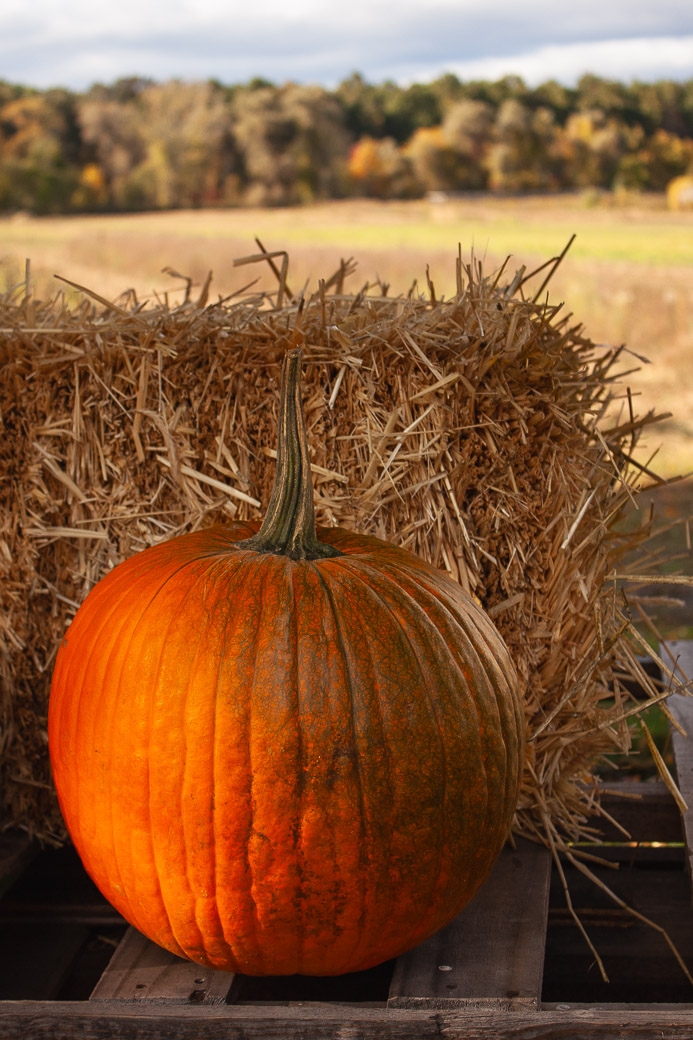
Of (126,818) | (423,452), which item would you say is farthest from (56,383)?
(126,818)

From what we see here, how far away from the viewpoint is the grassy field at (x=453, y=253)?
1448cm

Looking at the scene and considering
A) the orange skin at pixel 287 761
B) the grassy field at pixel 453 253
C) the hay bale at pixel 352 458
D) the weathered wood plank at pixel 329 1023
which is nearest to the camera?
the weathered wood plank at pixel 329 1023

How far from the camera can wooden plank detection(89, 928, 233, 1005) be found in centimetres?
180

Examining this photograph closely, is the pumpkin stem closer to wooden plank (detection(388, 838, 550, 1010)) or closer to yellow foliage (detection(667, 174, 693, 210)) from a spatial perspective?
wooden plank (detection(388, 838, 550, 1010))

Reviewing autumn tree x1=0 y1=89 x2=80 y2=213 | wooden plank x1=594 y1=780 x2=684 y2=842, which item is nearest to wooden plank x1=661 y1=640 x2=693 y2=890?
wooden plank x1=594 y1=780 x2=684 y2=842

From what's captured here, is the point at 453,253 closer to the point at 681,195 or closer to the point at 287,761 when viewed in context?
the point at 287,761

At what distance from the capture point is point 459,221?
39.2 meters

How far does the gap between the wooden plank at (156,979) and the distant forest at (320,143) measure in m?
51.9

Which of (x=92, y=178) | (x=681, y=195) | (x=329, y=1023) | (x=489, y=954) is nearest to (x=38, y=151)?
(x=92, y=178)

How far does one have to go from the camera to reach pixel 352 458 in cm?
241

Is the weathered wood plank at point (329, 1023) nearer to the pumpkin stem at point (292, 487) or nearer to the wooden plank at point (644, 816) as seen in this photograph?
the pumpkin stem at point (292, 487)

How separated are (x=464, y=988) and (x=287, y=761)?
582 millimetres

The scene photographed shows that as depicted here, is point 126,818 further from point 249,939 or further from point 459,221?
point 459,221

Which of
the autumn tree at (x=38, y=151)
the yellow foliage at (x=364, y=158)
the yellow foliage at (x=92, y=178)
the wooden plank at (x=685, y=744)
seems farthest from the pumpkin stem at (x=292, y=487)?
the yellow foliage at (x=364, y=158)
